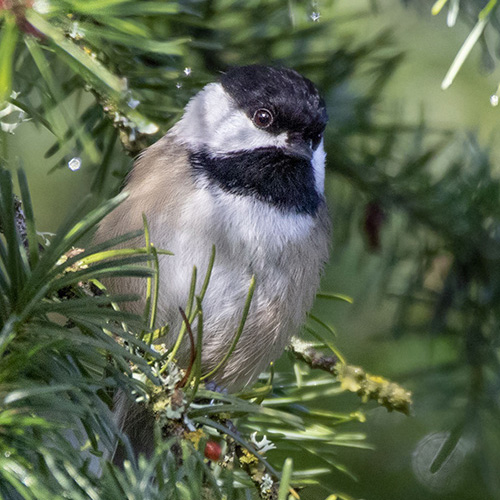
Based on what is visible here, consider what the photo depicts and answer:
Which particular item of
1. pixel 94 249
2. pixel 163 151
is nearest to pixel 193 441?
pixel 94 249

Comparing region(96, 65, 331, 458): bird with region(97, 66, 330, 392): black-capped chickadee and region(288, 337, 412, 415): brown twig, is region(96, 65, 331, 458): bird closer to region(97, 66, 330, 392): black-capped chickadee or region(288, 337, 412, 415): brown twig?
region(97, 66, 330, 392): black-capped chickadee

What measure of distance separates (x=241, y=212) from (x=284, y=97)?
0.91ft

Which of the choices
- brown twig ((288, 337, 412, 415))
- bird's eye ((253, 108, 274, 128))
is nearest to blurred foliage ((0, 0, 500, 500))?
brown twig ((288, 337, 412, 415))

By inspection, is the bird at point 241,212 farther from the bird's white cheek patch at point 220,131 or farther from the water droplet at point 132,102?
the water droplet at point 132,102

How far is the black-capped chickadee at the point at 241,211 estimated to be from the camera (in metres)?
1.37

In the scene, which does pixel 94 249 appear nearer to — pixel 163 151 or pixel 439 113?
pixel 163 151

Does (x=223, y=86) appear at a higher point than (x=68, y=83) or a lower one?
lower

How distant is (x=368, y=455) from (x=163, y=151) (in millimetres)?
941

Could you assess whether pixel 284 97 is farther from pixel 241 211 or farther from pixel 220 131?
pixel 241 211

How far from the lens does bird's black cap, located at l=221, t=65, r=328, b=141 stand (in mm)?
1504

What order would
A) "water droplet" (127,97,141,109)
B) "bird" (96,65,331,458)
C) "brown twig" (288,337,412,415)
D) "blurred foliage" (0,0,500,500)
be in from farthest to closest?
"bird" (96,65,331,458) → "brown twig" (288,337,412,415) → "blurred foliage" (0,0,500,500) → "water droplet" (127,97,141,109)

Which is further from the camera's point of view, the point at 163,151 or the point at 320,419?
the point at 163,151

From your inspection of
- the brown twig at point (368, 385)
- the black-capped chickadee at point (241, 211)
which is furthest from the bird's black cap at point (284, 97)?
the brown twig at point (368, 385)

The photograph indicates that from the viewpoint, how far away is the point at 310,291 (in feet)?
4.93
